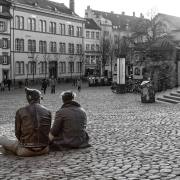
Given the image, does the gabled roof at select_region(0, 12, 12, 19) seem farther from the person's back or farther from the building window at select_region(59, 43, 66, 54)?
the person's back

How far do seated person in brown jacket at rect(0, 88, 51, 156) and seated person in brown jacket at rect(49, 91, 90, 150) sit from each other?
40 cm

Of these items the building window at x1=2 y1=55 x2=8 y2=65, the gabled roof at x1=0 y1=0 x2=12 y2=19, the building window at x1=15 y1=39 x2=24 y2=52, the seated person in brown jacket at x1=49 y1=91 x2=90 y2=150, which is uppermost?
the gabled roof at x1=0 y1=0 x2=12 y2=19

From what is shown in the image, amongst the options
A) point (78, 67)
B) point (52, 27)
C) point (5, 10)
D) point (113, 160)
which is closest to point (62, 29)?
point (52, 27)

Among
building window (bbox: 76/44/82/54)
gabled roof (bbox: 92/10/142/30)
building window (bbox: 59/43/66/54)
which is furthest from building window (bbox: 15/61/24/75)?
gabled roof (bbox: 92/10/142/30)

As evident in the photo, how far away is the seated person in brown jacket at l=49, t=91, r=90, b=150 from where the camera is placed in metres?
9.27

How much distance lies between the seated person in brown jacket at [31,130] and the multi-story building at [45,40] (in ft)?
172

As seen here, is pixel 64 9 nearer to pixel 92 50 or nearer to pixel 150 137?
pixel 92 50

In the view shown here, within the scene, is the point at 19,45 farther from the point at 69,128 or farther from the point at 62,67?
the point at 69,128

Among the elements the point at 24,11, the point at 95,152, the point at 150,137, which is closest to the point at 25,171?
the point at 95,152

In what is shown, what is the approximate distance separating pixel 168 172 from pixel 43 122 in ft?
9.55

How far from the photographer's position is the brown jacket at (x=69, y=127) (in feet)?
30.4

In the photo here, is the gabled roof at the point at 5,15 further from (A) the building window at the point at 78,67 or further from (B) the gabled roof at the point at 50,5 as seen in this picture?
(A) the building window at the point at 78,67

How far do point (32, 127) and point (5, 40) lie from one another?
52.3 m

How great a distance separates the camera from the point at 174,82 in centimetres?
3750
